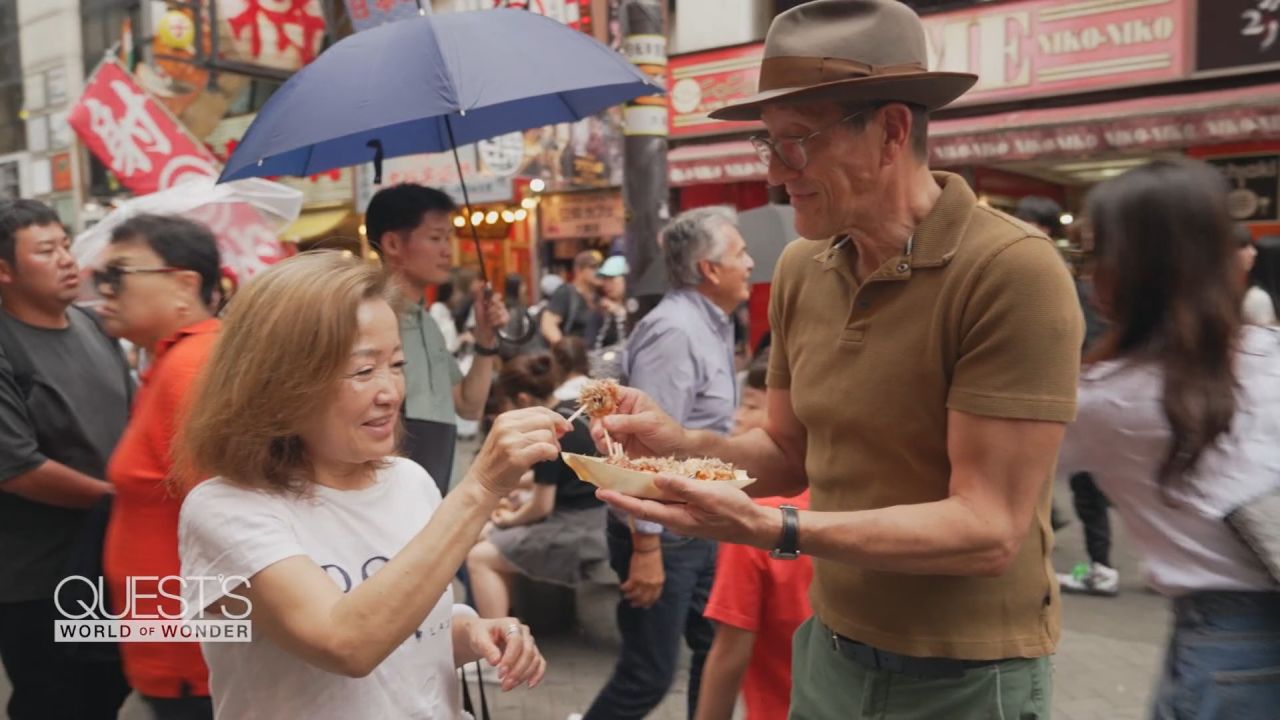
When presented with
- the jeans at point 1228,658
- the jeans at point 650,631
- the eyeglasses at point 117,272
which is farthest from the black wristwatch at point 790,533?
the eyeglasses at point 117,272

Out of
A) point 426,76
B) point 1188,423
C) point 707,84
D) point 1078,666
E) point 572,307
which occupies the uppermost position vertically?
point 707,84

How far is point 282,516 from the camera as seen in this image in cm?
181

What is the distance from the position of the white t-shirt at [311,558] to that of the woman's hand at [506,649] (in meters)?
0.10

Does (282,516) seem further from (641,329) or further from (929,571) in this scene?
(641,329)

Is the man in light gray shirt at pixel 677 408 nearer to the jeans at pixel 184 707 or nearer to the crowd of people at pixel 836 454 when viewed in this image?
the crowd of people at pixel 836 454

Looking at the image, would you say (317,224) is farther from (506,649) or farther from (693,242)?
(506,649)

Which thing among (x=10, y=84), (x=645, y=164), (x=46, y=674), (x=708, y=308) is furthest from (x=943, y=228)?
(x=10, y=84)

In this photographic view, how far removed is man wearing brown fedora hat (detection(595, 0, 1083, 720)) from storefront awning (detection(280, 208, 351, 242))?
1872 cm

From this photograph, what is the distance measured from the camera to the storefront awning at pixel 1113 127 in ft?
28.3

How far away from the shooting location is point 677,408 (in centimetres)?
382

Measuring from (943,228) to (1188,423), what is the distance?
2.59 ft

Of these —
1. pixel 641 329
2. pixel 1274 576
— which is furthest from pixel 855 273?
pixel 641 329

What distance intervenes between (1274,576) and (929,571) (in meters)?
0.91

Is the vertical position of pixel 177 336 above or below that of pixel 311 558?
above
